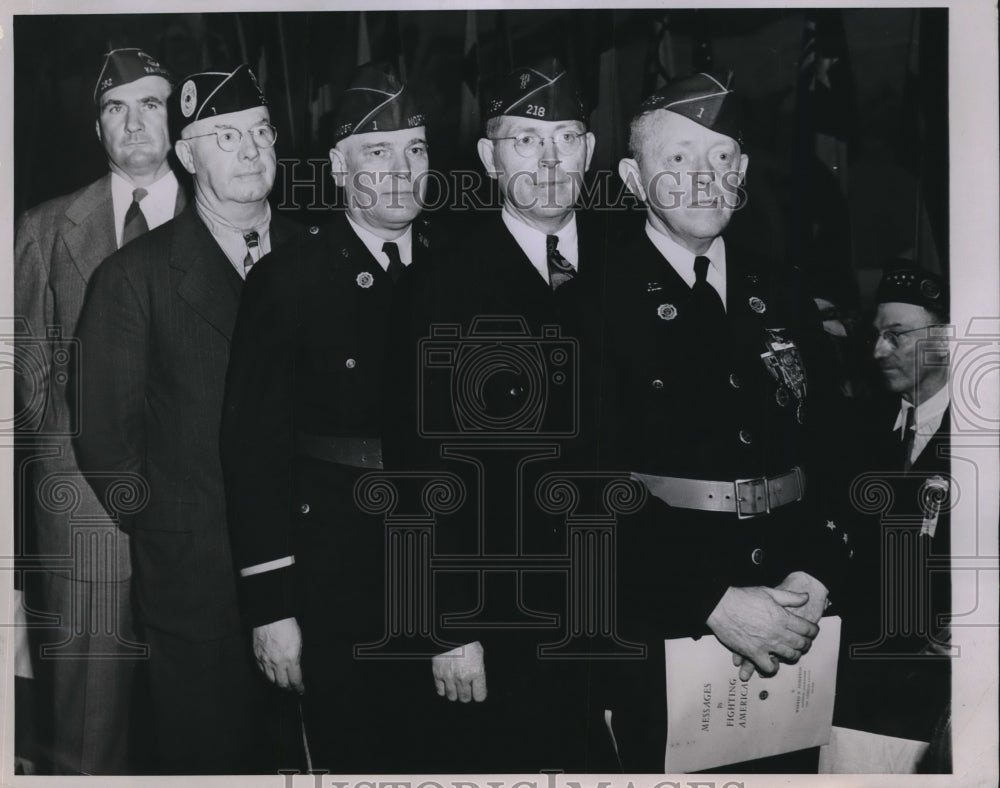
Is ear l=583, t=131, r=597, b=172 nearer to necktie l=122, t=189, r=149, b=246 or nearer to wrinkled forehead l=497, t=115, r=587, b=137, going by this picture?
wrinkled forehead l=497, t=115, r=587, b=137

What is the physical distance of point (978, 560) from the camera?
2848 mm

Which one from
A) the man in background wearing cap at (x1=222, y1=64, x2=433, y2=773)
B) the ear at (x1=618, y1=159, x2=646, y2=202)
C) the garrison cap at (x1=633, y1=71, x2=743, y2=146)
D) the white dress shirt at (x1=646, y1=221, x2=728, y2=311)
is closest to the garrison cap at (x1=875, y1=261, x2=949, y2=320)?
the white dress shirt at (x1=646, y1=221, x2=728, y2=311)

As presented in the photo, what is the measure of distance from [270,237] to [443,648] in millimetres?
1177

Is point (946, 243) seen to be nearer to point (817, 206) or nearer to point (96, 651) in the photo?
point (817, 206)

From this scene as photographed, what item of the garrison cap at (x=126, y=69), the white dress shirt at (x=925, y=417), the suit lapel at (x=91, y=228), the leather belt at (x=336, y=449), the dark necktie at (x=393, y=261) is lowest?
the leather belt at (x=336, y=449)

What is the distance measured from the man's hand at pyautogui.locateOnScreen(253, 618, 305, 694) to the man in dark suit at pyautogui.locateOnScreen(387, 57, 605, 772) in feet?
1.20

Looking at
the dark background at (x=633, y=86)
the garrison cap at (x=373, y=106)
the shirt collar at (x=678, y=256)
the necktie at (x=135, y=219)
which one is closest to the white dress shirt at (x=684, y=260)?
the shirt collar at (x=678, y=256)

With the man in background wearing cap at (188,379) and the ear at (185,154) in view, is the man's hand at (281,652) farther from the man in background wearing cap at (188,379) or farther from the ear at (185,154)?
the ear at (185,154)

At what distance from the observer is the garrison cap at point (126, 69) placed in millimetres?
2771

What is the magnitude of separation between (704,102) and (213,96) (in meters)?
1.30

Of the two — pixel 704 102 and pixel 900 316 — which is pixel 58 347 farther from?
pixel 900 316

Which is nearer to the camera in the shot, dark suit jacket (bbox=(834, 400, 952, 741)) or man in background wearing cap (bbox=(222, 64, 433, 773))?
man in background wearing cap (bbox=(222, 64, 433, 773))

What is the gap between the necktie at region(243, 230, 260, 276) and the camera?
2.73m

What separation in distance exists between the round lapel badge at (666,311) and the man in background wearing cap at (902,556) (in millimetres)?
568
